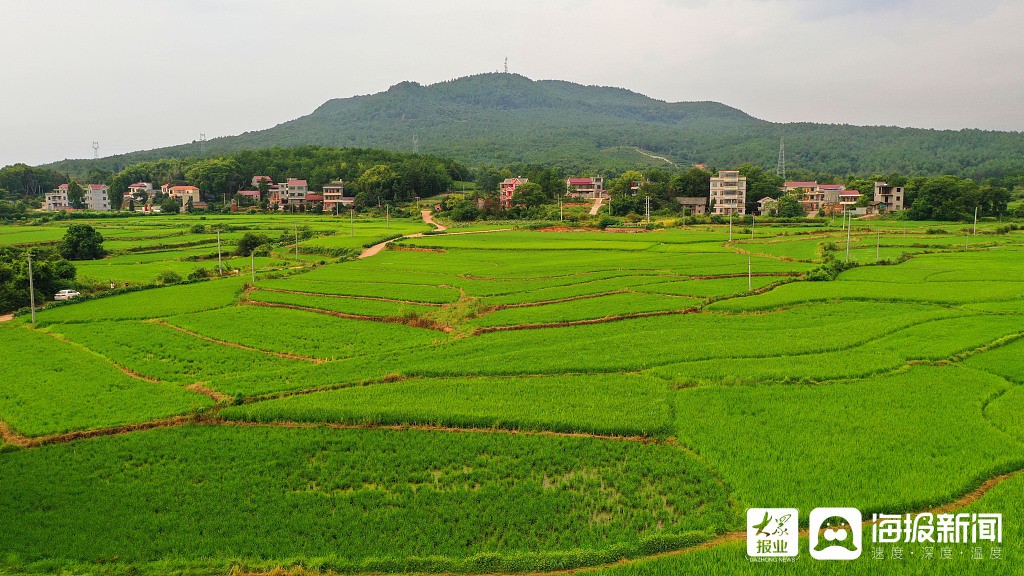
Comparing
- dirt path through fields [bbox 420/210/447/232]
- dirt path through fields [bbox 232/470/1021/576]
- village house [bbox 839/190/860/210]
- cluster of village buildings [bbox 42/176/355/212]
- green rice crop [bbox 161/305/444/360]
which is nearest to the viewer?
dirt path through fields [bbox 232/470/1021/576]

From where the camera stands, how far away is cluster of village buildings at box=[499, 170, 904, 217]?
8694 cm

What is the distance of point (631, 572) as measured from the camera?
1018 centimetres

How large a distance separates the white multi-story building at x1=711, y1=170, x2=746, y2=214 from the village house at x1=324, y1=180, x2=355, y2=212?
5400 centimetres

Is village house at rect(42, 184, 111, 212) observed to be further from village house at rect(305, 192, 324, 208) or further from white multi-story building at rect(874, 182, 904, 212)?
white multi-story building at rect(874, 182, 904, 212)

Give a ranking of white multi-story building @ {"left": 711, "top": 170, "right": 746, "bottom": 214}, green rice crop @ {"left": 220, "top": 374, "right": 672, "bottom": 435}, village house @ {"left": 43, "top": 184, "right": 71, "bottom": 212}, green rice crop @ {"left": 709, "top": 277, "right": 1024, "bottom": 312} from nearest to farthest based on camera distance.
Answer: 1. green rice crop @ {"left": 220, "top": 374, "right": 672, "bottom": 435}
2. green rice crop @ {"left": 709, "top": 277, "right": 1024, "bottom": 312}
3. white multi-story building @ {"left": 711, "top": 170, "right": 746, "bottom": 214}
4. village house @ {"left": 43, "top": 184, "right": 71, "bottom": 212}

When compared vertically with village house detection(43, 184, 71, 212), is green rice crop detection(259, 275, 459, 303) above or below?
below

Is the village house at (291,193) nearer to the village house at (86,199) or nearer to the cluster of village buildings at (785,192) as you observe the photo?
the village house at (86,199)

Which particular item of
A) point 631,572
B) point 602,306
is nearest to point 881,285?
point 602,306

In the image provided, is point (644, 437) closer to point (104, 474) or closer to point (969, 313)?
point (104, 474)

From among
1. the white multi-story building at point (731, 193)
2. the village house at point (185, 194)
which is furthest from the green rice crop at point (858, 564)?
the village house at point (185, 194)

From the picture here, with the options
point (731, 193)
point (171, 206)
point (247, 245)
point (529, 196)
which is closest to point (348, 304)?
point (247, 245)

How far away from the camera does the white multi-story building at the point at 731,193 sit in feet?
284

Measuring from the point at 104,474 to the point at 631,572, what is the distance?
443 inches

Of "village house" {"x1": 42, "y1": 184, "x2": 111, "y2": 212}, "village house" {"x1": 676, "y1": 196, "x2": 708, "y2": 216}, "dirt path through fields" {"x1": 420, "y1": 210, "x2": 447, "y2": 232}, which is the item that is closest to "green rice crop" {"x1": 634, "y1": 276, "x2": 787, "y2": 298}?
"dirt path through fields" {"x1": 420, "y1": 210, "x2": 447, "y2": 232}
